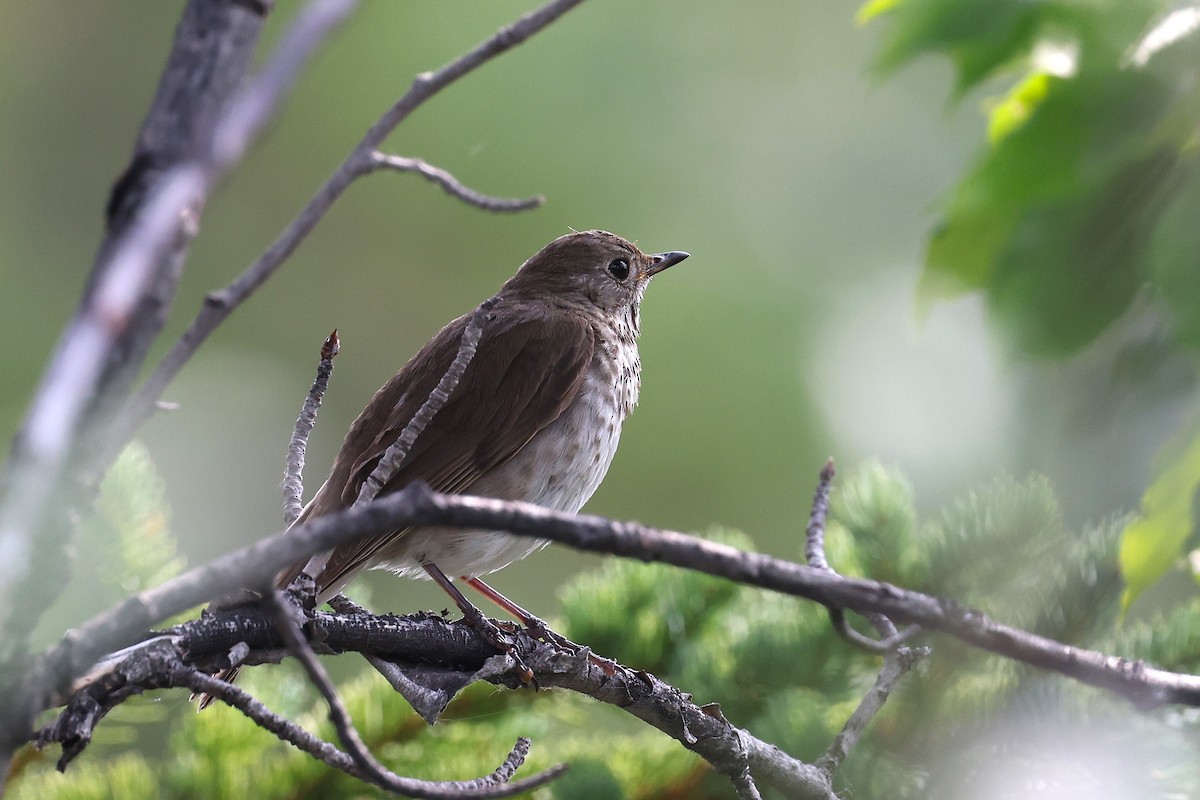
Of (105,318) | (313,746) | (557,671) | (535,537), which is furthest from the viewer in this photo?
(557,671)

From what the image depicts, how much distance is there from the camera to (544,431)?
2.75 meters

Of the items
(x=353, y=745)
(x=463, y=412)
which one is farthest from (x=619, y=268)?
(x=353, y=745)

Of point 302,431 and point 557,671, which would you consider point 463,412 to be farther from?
point 302,431

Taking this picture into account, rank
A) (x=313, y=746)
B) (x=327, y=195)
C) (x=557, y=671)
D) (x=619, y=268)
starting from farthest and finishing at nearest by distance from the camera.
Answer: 1. (x=619, y=268)
2. (x=557, y=671)
3. (x=327, y=195)
4. (x=313, y=746)

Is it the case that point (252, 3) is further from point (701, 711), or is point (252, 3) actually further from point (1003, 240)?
point (701, 711)

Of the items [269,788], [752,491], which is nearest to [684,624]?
[269,788]

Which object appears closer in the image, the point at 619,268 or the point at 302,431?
the point at 302,431

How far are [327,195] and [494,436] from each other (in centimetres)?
138

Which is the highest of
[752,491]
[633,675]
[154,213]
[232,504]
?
[752,491]

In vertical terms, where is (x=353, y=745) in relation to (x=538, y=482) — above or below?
below

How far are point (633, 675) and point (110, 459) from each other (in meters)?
1.28

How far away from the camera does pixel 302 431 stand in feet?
5.71

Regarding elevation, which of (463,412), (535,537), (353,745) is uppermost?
(463,412)

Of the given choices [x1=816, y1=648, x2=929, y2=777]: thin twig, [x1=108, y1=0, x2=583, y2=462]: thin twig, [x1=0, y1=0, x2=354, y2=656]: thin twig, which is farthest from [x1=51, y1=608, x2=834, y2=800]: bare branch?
[x1=0, y1=0, x2=354, y2=656]: thin twig
